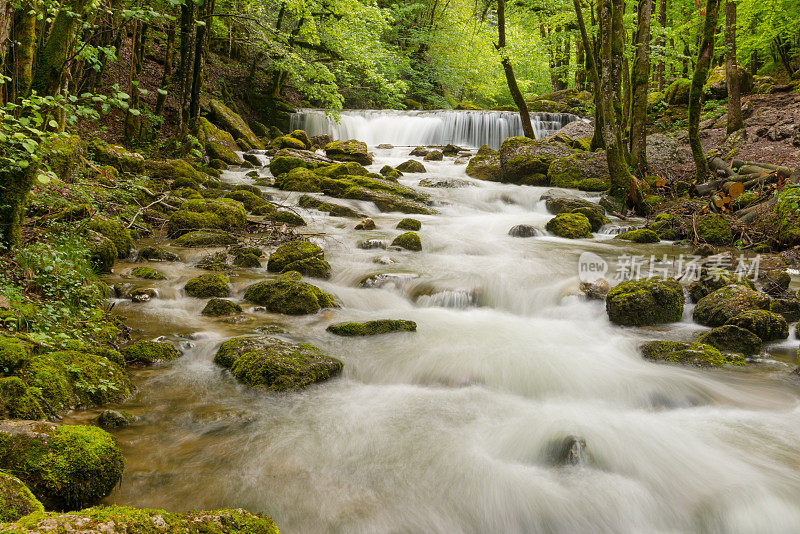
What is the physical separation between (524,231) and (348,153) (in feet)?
31.9

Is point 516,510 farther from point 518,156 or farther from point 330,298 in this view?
point 518,156

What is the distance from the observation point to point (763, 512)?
10.6 feet

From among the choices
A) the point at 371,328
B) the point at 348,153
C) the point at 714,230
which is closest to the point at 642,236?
the point at 714,230

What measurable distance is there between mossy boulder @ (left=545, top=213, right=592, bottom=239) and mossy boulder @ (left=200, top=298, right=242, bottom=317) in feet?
24.4

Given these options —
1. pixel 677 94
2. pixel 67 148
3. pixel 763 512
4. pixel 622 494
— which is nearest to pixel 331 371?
pixel 622 494

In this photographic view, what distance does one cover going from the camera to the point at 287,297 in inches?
252

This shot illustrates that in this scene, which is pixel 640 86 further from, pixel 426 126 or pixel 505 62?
pixel 426 126

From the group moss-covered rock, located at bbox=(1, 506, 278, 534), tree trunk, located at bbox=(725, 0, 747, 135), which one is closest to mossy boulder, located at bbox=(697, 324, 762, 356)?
moss-covered rock, located at bbox=(1, 506, 278, 534)

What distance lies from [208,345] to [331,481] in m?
2.47

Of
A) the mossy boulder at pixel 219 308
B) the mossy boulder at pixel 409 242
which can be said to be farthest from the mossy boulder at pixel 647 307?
the mossy boulder at pixel 219 308

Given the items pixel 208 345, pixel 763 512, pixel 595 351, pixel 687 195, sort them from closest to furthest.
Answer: pixel 763 512
pixel 208 345
pixel 595 351
pixel 687 195

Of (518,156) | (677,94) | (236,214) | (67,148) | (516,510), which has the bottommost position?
(516,510)

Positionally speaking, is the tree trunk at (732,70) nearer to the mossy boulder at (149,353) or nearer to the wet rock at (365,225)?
the wet rock at (365,225)

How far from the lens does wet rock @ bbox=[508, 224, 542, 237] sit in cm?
1098
